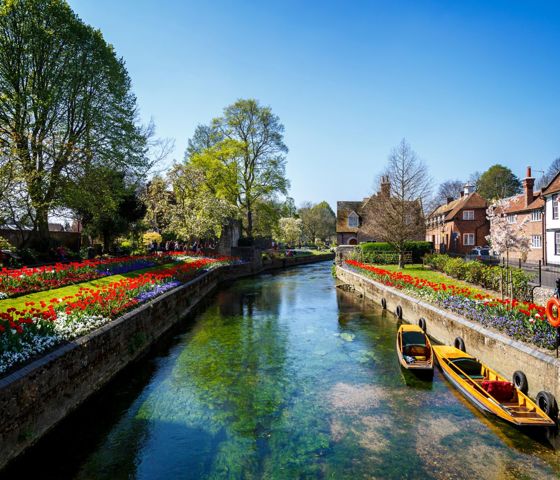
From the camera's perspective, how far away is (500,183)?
253 ft

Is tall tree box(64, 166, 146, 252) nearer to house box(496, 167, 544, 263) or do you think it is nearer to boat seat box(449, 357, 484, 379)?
boat seat box(449, 357, 484, 379)

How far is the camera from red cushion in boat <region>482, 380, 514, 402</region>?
9031 millimetres

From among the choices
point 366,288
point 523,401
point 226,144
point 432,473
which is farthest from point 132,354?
point 226,144

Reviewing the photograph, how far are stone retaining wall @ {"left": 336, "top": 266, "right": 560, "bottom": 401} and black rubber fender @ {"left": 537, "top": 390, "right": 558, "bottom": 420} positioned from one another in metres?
0.13

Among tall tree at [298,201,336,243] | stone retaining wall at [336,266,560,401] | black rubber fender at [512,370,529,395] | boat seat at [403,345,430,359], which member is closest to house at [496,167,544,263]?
stone retaining wall at [336,266,560,401]

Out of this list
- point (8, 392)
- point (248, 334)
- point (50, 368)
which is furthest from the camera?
point (248, 334)

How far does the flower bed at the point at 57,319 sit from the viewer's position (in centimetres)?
825

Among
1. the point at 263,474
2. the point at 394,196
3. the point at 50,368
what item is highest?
the point at 394,196

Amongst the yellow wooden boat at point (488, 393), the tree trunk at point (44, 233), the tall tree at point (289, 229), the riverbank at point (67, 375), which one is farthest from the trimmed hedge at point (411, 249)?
the tall tree at point (289, 229)

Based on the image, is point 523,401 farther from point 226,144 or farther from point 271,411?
point 226,144

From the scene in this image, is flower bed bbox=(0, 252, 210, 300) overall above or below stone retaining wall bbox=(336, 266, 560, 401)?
above

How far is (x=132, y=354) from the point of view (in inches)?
535

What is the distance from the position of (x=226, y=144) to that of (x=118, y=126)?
18598 mm

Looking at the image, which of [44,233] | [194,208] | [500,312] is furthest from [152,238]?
[500,312]
